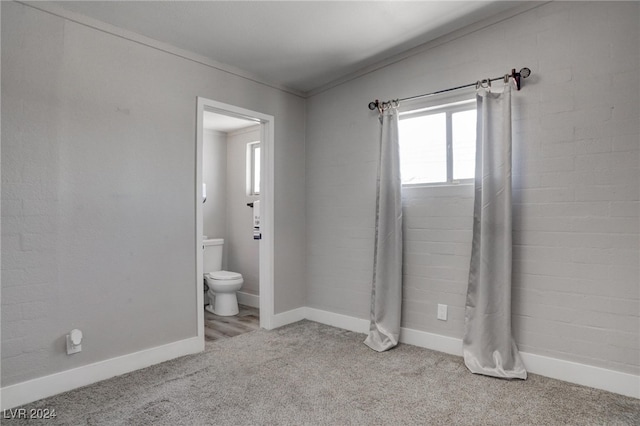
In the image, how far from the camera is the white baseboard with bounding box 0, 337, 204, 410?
211 centimetres

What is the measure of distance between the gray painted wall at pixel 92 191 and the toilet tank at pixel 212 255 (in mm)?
1590

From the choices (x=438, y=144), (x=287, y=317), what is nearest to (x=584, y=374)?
(x=438, y=144)

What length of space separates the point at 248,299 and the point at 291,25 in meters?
3.34

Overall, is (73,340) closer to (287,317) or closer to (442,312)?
(287,317)

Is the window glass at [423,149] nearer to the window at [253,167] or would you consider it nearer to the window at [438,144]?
the window at [438,144]

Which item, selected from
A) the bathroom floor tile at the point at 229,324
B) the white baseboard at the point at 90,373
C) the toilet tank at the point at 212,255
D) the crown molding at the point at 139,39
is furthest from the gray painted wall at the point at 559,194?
the toilet tank at the point at 212,255

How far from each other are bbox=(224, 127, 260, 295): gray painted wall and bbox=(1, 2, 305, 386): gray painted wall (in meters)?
1.75

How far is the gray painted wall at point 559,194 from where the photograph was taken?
2.14m

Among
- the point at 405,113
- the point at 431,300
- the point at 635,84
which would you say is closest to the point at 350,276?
the point at 431,300

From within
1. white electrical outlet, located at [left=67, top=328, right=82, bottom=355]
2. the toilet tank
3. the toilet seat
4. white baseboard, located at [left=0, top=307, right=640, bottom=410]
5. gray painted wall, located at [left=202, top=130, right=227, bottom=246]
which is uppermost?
gray painted wall, located at [left=202, top=130, right=227, bottom=246]

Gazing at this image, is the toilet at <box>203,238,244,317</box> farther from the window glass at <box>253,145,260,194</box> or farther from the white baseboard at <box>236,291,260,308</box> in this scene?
the window glass at <box>253,145,260,194</box>

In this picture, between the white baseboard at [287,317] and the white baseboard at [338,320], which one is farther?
the white baseboard at [287,317]

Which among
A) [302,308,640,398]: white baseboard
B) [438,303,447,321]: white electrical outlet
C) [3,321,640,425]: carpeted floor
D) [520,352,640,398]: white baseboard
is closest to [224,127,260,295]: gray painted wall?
[3,321,640,425]: carpeted floor

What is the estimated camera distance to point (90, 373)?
238cm
